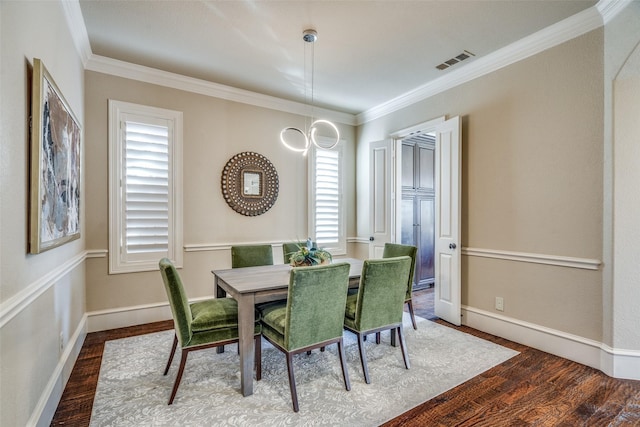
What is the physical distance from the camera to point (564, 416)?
2012mm

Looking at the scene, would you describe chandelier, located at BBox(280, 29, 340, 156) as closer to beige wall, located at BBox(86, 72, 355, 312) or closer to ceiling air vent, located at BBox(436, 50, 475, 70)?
beige wall, located at BBox(86, 72, 355, 312)

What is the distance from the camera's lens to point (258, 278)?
2.62 meters

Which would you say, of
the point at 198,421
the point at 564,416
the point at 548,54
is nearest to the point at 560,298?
the point at 564,416

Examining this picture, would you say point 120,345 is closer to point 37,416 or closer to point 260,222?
point 37,416

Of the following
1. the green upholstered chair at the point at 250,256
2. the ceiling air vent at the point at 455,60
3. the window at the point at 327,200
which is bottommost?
the green upholstered chair at the point at 250,256

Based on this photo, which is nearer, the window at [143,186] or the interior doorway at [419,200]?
the window at [143,186]

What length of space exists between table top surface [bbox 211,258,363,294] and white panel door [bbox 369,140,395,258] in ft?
5.35

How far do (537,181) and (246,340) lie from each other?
293 centimetres

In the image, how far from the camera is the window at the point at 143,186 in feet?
11.4

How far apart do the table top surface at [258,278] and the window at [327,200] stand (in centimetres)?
182

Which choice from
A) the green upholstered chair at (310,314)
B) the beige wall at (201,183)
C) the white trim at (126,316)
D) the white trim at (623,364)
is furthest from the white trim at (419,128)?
the white trim at (126,316)

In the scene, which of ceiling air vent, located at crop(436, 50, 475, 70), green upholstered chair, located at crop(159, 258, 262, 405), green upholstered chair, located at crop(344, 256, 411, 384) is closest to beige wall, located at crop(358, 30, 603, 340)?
ceiling air vent, located at crop(436, 50, 475, 70)

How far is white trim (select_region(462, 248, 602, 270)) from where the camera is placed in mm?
2643

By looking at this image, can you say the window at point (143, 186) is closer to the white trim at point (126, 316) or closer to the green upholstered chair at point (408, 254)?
the white trim at point (126, 316)
